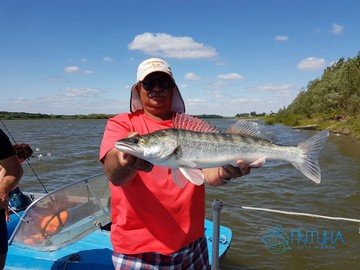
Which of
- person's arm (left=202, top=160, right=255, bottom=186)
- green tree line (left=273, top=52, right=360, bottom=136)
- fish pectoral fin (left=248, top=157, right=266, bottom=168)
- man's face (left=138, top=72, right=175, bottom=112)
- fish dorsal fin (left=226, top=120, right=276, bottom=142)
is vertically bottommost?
person's arm (left=202, top=160, right=255, bottom=186)

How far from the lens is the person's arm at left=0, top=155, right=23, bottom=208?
→ 3.95 metres

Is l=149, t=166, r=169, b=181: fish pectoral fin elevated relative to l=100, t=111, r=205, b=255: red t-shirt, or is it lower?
elevated

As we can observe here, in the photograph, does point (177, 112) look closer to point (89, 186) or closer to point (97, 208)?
point (89, 186)

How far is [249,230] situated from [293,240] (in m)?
1.40

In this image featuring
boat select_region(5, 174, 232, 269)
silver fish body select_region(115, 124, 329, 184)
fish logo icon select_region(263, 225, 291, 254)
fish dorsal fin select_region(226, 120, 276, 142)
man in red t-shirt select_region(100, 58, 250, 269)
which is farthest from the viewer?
fish logo icon select_region(263, 225, 291, 254)

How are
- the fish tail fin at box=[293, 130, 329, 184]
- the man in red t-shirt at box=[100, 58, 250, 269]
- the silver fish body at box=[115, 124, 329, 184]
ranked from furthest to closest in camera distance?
the fish tail fin at box=[293, 130, 329, 184], the man in red t-shirt at box=[100, 58, 250, 269], the silver fish body at box=[115, 124, 329, 184]

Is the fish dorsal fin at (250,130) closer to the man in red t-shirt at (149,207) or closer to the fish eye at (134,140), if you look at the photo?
the man in red t-shirt at (149,207)

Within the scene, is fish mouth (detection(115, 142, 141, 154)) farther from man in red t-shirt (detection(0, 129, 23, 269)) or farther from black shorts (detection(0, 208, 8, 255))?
black shorts (detection(0, 208, 8, 255))


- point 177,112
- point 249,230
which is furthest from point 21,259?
point 249,230

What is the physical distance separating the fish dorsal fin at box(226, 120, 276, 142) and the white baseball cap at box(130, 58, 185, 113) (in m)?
0.63

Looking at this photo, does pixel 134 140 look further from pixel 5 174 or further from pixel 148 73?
pixel 5 174

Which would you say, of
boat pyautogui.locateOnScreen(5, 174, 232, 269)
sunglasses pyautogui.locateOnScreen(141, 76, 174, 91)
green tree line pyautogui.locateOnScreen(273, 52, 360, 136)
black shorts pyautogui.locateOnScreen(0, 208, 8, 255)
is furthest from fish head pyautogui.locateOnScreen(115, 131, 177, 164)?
green tree line pyautogui.locateOnScreen(273, 52, 360, 136)

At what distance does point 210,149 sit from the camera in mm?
3109

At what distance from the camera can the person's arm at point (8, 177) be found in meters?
3.95
